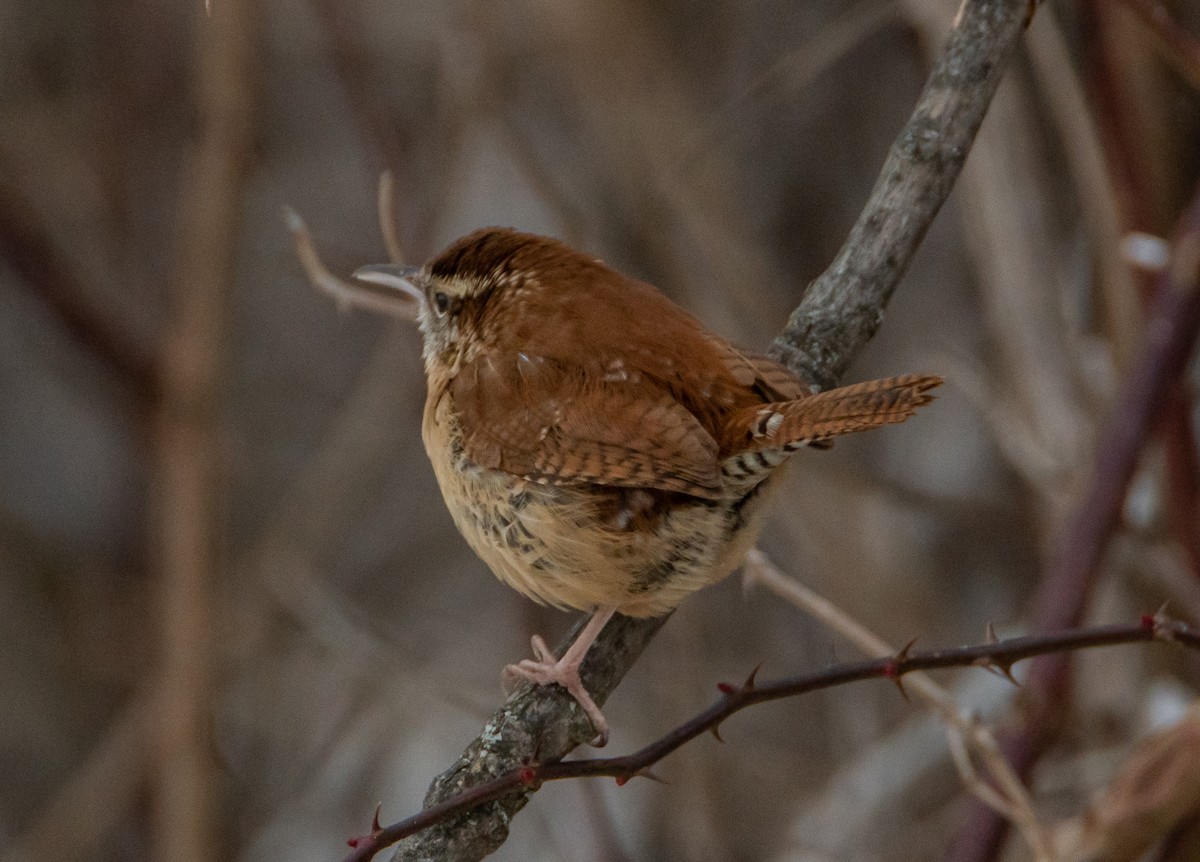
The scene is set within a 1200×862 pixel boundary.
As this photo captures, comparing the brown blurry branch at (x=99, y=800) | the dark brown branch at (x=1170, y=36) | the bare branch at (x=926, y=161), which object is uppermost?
the dark brown branch at (x=1170, y=36)

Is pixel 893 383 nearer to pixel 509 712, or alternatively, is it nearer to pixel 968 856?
pixel 509 712

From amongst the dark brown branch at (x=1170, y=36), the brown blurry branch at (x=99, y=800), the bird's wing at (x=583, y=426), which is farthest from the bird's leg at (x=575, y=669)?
the brown blurry branch at (x=99, y=800)

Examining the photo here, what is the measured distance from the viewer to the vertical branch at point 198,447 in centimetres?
389

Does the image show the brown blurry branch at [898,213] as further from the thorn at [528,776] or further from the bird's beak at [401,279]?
the bird's beak at [401,279]

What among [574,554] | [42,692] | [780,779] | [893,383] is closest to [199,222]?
[574,554]

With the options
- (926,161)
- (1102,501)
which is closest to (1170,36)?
(926,161)

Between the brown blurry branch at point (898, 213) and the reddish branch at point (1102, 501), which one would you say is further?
the reddish branch at point (1102, 501)

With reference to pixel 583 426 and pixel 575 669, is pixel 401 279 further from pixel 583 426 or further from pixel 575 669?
pixel 575 669

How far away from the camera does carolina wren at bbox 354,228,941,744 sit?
244 cm

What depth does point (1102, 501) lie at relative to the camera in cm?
306

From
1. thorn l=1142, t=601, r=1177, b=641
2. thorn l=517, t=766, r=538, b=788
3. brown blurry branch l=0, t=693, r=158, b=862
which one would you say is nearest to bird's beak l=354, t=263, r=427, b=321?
thorn l=517, t=766, r=538, b=788

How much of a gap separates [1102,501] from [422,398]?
2.54 meters

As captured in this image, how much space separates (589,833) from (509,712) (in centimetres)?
196

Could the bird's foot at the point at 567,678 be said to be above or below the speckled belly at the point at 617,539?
below
